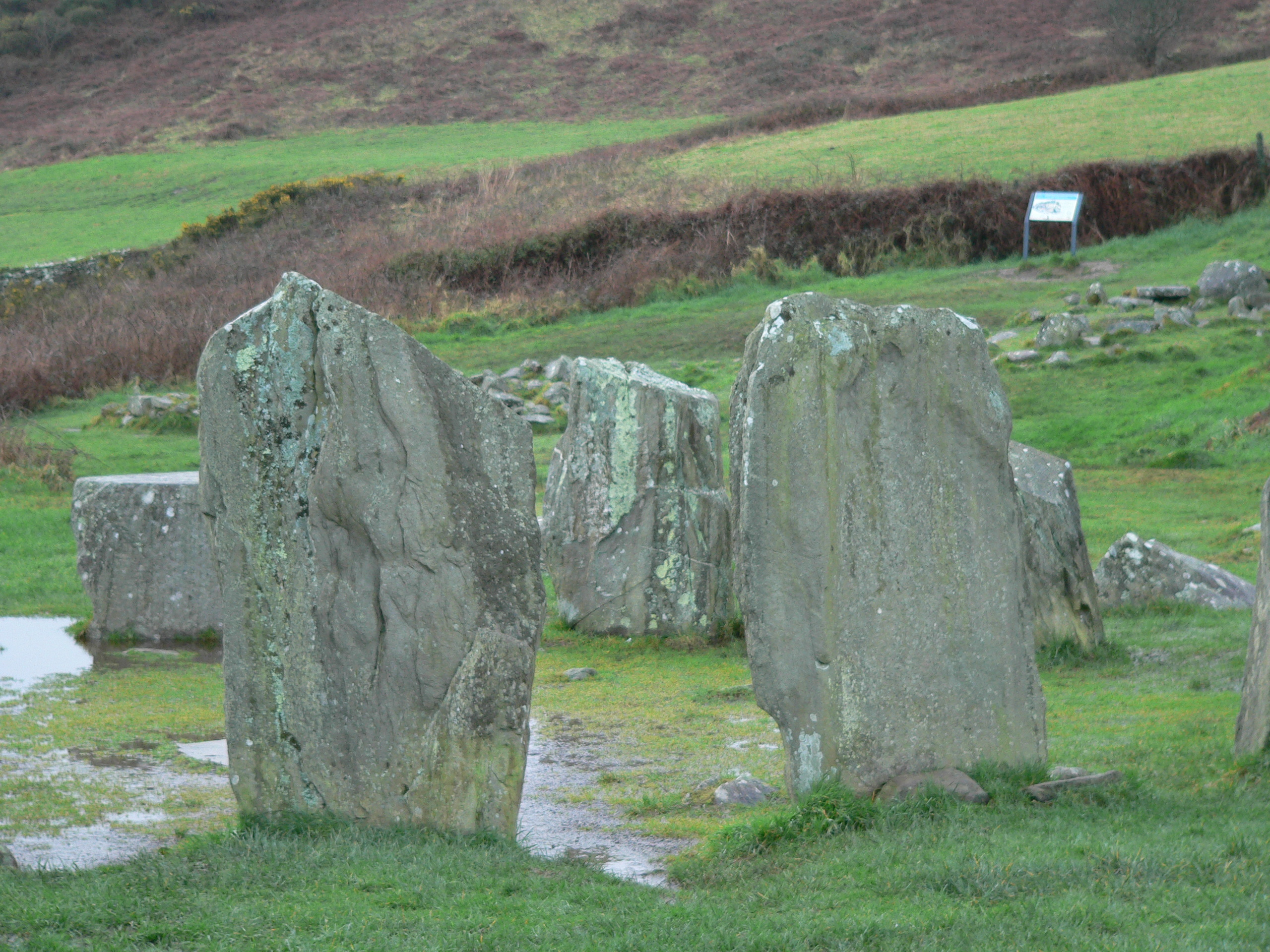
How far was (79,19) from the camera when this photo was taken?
75.4 meters

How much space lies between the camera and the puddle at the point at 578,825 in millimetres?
6645

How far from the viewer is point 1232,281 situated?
90.2 ft

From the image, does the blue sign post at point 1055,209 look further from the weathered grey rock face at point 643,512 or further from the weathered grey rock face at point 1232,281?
the weathered grey rock face at point 643,512

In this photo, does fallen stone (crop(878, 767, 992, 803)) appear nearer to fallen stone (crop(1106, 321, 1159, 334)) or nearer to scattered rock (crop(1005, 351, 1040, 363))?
scattered rock (crop(1005, 351, 1040, 363))

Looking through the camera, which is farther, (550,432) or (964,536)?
(550,432)

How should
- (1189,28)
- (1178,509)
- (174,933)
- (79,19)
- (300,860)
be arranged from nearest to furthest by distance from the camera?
(174,933) → (300,860) → (1178,509) → (1189,28) → (79,19)

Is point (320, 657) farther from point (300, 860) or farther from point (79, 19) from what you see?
point (79, 19)

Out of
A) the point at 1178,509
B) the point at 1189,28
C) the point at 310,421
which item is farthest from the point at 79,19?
the point at 310,421

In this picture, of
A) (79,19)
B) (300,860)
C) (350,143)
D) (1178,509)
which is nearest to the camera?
(300,860)

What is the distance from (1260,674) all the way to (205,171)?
54.7 meters

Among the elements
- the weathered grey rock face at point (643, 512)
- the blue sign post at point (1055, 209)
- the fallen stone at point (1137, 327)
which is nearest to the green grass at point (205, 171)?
the blue sign post at point (1055, 209)

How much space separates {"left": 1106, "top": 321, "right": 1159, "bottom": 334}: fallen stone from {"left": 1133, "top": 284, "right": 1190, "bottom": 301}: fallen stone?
2020mm

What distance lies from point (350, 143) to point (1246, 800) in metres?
58.9

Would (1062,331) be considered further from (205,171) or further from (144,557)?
(205,171)
